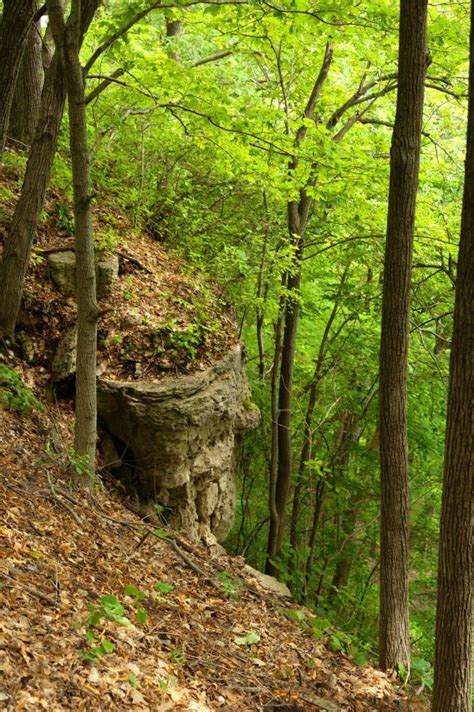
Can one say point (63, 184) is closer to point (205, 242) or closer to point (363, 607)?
point (205, 242)

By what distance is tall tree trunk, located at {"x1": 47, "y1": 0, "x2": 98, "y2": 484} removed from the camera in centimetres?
525

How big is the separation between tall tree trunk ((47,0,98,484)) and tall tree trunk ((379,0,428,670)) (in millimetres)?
2768

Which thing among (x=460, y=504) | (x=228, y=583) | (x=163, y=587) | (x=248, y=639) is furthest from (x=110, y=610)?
(x=460, y=504)

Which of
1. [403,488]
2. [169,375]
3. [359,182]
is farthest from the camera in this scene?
[359,182]

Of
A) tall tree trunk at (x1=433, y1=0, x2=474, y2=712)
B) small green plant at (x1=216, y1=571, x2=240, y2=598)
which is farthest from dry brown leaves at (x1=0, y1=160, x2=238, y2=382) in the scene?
tall tree trunk at (x1=433, y1=0, x2=474, y2=712)

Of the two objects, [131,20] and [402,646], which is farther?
[402,646]

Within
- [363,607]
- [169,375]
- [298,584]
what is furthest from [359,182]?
[363,607]

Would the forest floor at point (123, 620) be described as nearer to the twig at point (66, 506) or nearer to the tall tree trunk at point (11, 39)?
the twig at point (66, 506)

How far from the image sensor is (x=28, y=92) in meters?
8.51

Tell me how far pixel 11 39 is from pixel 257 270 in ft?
15.6

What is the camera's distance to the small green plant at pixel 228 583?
6109 mm

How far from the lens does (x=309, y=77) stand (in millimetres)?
10258

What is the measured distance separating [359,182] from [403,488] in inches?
170

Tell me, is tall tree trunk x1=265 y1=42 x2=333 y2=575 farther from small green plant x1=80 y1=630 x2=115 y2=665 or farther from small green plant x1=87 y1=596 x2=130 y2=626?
small green plant x1=80 y1=630 x2=115 y2=665
